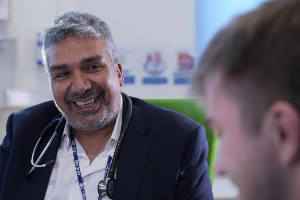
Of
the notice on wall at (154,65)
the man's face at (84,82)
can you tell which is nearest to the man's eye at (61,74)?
the man's face at (84,82)

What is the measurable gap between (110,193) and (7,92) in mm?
→ 1497

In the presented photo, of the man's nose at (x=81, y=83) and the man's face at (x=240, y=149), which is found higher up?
the man's face at (x=240, y=149)

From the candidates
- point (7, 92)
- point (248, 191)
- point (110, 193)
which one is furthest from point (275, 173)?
point (7, 92)

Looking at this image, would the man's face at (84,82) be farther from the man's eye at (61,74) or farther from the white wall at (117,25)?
the white wall at (117,25)

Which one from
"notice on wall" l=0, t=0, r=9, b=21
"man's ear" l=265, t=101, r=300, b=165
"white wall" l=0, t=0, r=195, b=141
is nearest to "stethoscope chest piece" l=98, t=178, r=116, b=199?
"man's ear" l=265, t=101, r=300, b=165

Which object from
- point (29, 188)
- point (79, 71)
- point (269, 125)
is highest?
point (269, 125)

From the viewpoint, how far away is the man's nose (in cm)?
183

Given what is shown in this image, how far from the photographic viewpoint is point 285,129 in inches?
21.0

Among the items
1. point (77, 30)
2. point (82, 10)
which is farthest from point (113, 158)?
point (82, 10)

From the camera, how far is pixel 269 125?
0.55m

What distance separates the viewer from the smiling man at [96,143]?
67.3 inches

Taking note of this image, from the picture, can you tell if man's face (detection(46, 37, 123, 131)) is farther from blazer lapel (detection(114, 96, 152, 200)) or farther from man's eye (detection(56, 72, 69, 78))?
blazer lapel (detection(114, 96, 152, 200))

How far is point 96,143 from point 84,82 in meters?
0.27

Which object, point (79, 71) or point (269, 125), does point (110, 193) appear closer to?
point (79, 71)
